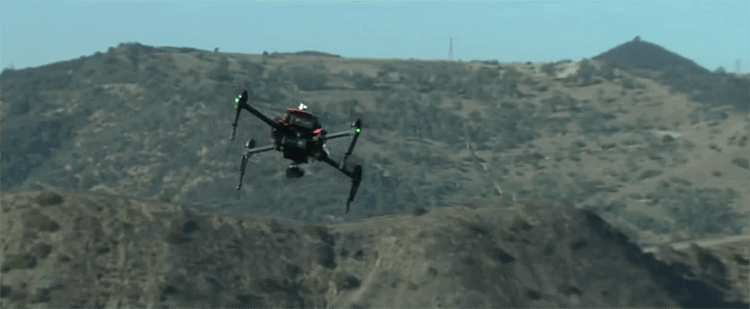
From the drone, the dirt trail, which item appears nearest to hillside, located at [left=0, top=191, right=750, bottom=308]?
the dirt trail

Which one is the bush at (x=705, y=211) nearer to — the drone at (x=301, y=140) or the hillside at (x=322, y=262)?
the hillside at (x=322, y=262)

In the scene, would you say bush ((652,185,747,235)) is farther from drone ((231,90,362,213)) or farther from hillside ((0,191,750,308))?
drone ((231,90,362,213))

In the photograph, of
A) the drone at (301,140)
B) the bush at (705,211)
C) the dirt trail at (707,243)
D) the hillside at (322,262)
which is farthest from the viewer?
the bush at (705,211)

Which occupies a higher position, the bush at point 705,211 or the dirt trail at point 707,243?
the dirt trail at point 707,243

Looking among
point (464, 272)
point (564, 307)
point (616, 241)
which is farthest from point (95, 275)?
point (616, 241)

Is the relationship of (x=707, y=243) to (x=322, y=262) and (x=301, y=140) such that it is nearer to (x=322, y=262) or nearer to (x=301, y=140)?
(x=322, y=262)

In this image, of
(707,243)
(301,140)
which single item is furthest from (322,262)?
(301,140)

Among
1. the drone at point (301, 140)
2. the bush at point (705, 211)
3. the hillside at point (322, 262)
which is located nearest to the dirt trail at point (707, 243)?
the hillside at point (322, 262)

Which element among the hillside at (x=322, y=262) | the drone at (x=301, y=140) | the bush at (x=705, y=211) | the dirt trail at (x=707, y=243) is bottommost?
the bush at (x=705, y=211)
